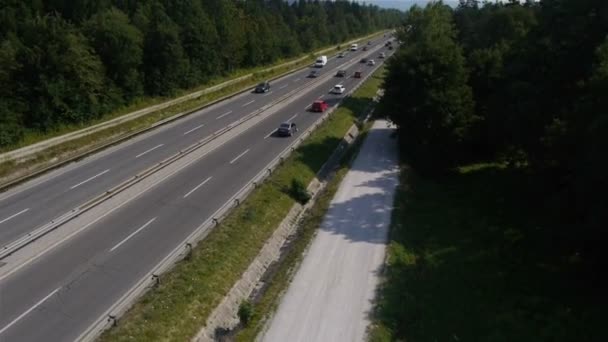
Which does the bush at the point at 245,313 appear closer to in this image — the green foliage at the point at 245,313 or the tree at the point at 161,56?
the green foliage at the point at 245,313

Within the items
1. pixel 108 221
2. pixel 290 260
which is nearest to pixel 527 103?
pixel 290 260

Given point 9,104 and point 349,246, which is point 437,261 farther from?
point 9,104

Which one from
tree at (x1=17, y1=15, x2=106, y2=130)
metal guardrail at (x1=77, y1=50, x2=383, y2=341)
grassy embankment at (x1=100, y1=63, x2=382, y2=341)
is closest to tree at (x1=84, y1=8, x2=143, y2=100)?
tree at (x1=17, y1=15, x2=106, y2=130)

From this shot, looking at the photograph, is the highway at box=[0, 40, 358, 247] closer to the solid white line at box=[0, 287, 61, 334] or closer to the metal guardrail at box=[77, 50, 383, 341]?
the solid white line at box=[0, 287, 61, 334]

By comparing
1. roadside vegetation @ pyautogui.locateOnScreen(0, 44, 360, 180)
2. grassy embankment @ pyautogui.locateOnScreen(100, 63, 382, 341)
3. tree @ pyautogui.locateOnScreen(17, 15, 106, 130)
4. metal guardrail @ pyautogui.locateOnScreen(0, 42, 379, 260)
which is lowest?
grassy embankment @ pyautogui.locateOnScreen(100, 63, 382, 341)

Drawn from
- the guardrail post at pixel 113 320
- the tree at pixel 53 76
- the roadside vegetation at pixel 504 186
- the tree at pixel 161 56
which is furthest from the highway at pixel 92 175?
the roadside vegetation at pixel 504 186
